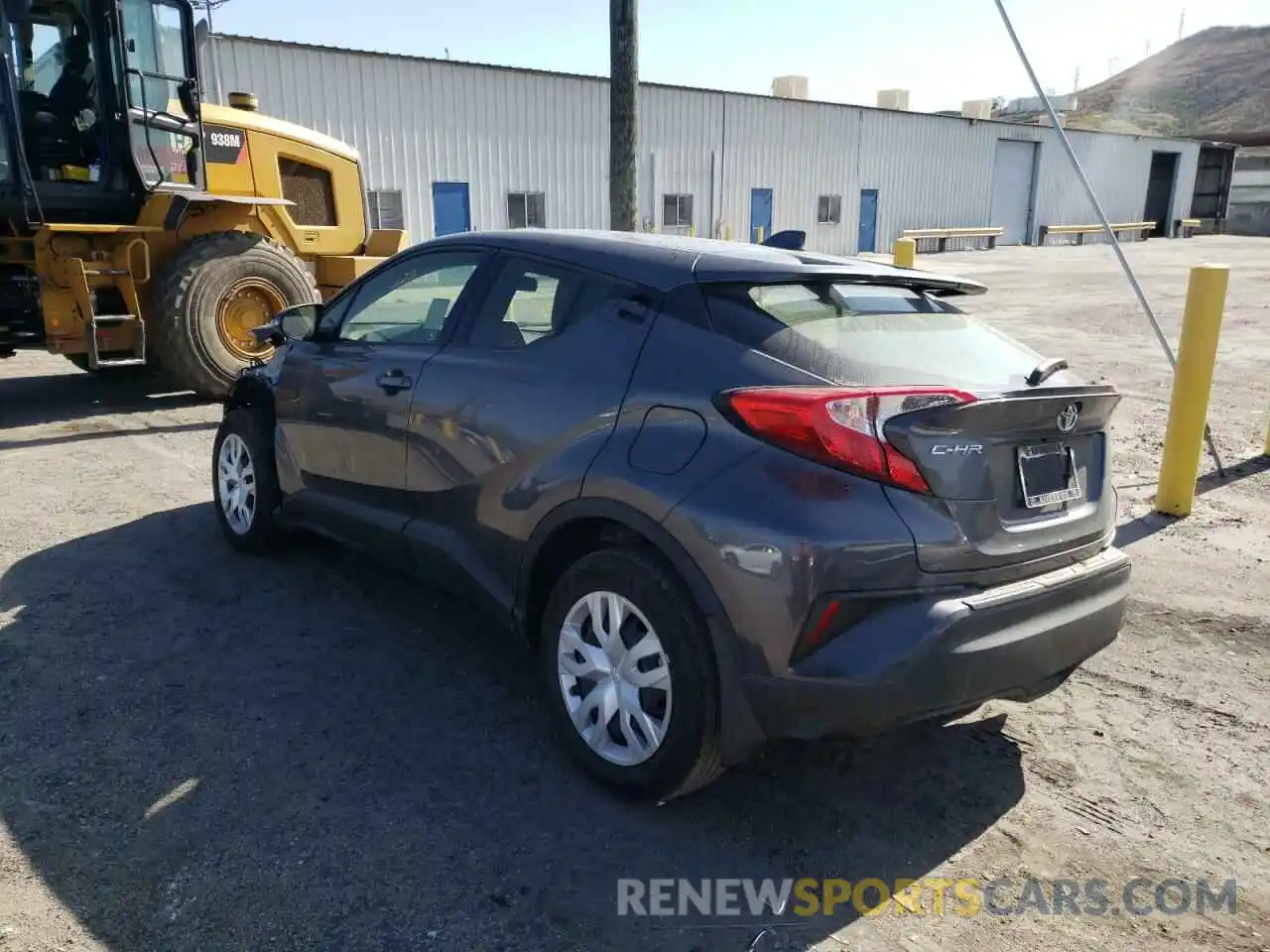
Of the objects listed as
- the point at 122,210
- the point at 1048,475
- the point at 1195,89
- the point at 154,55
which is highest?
the point at 1195,89

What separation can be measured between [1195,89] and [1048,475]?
150m

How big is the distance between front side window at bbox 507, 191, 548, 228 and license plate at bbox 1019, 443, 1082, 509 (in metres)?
20.5

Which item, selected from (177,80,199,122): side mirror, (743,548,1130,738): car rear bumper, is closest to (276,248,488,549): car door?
(743,548,1130,738): car rear bumper

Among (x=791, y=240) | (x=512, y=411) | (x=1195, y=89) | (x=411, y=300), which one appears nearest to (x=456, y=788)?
(x=512, y=411)

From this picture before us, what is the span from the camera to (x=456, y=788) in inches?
120

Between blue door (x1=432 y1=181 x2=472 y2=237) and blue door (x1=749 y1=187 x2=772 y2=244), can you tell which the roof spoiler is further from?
blue door (x1=749 y1=187 x2=772 y2=244)

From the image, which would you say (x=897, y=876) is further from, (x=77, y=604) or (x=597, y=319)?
(x=77, y=604)

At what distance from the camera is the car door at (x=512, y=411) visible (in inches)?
121

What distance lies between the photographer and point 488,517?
11.2ft

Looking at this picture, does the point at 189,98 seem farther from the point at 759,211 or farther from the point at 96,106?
the point at 759,211

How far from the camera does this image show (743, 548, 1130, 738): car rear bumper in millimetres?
2498

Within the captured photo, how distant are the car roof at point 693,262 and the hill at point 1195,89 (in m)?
104

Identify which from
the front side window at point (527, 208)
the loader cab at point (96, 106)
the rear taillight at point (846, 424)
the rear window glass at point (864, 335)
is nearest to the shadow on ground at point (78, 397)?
the loader cab at point (96, 106)

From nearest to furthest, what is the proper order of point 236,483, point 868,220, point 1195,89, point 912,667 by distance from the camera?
point 912,667 < point 236,483 < point 868,220 < point 1195,89
